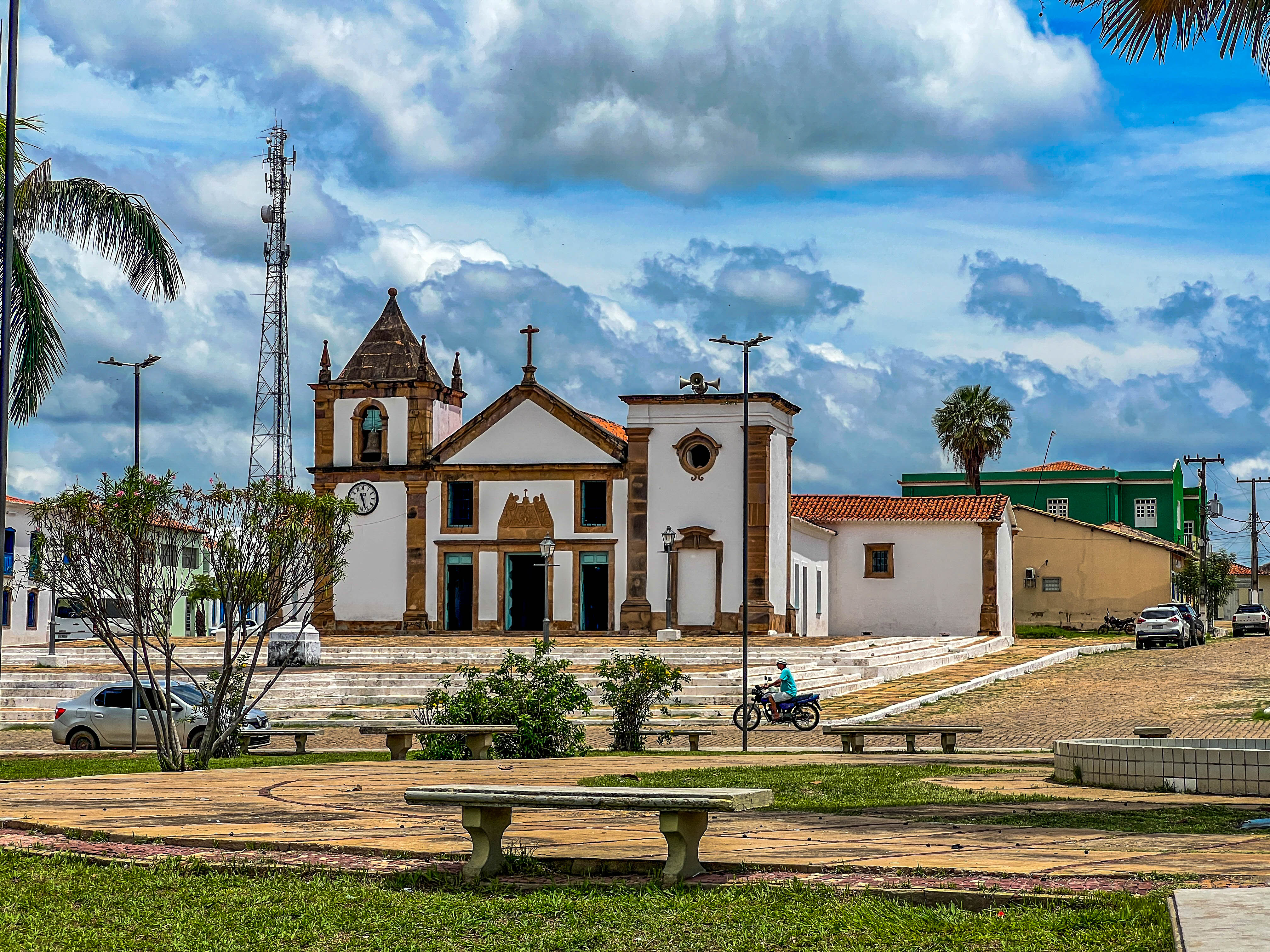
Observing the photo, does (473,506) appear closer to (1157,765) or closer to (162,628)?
(162,628)

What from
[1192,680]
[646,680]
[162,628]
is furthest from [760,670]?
[162,628]

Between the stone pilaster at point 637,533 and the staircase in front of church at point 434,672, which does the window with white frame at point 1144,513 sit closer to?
the staircase in front of church at point 434,672

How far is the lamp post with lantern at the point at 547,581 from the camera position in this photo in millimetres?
36844

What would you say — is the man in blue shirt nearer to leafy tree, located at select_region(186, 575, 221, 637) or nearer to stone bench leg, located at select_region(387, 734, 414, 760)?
stone bench leg, located at select_region(387, 734, 414, 760)

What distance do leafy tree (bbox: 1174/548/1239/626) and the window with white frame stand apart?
17.4ft

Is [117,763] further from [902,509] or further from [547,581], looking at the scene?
[902,509]

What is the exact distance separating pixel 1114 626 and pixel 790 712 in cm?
3413

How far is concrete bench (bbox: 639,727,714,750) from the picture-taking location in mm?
18516

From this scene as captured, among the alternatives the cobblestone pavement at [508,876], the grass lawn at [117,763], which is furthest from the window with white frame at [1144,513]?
the cobblestone pavement at [508,876]

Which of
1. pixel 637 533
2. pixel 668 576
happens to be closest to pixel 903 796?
pixel 668 576

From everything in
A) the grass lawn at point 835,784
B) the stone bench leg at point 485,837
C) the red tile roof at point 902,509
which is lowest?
the grass lawn at point 835,784

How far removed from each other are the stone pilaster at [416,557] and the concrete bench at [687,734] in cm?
2210

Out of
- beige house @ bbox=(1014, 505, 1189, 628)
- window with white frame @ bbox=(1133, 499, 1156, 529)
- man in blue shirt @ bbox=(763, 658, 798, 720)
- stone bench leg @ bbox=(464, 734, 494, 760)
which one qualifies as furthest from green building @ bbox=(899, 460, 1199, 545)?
stone bench leg @ bbox=(464, 734, 494, 760)

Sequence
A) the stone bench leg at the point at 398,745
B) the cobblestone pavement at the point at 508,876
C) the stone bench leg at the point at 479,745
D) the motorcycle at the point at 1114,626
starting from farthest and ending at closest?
Answer: 1. the motorcycle at the point at 1114,626
2. the stone bench leg at the point at 398,745
3. the stone bench leg at the point at 479,745
4. the cobblestone pavement at the point at 508,876
